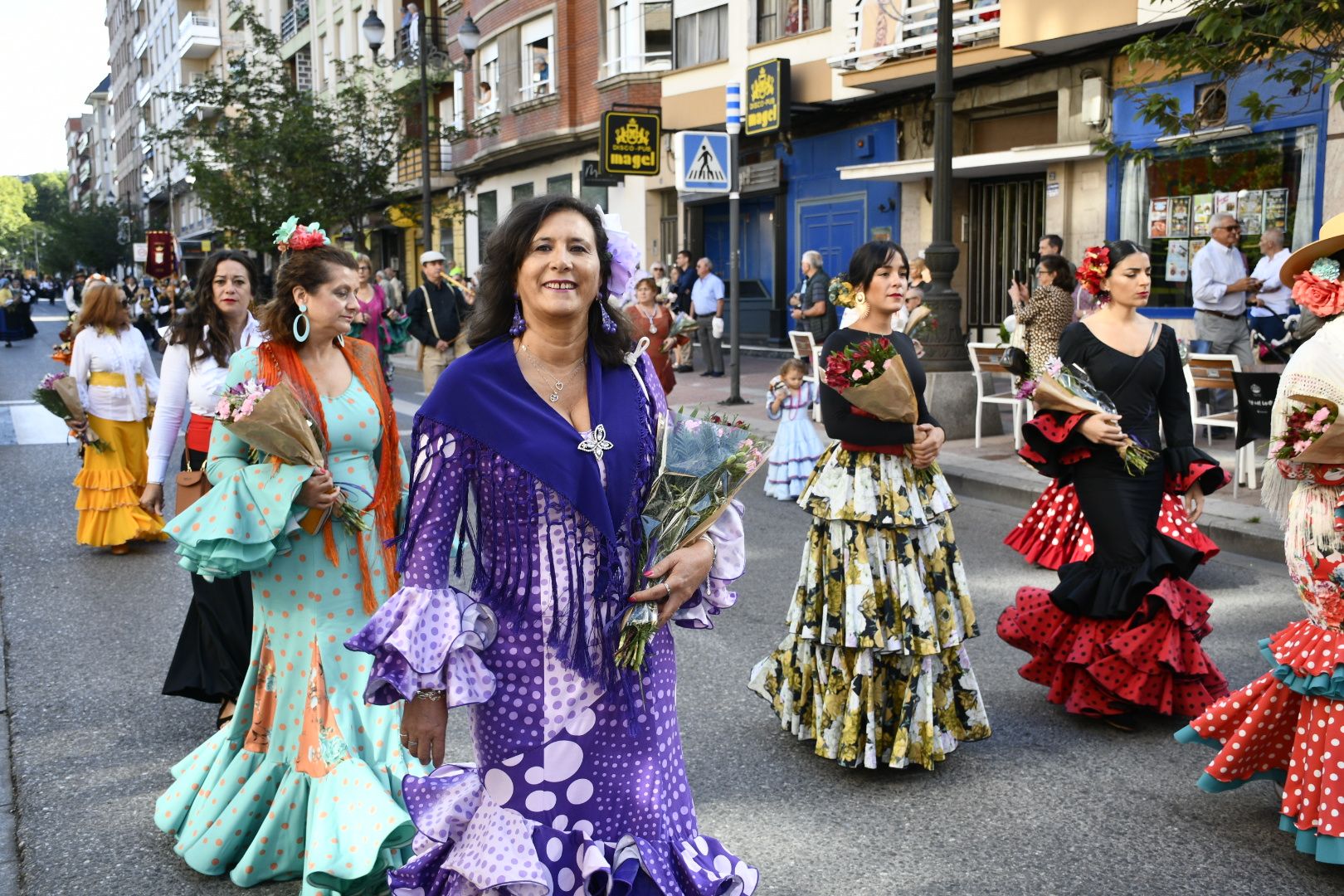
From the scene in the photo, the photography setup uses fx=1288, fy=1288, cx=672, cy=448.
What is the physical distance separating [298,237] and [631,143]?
50.7ft

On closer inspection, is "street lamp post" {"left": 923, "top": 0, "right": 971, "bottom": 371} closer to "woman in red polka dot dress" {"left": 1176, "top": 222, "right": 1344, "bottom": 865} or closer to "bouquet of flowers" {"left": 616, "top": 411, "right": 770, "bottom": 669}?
"woman in red polka dot dress" {"left": 1176, "top": 222, "right": 1344, "bottom": 865}

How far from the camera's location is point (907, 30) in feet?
61.9

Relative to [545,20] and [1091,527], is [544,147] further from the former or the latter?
[1091,527]

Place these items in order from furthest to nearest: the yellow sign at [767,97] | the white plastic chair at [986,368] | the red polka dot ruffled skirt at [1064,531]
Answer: the yellow sign at [767,97] → the white plastic chair at [986,368] → the red polka dot ruffled skirt at [1064,531]

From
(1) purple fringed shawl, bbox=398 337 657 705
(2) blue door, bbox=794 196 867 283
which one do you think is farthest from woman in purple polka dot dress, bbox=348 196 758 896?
(2) blue door, bbox=794 196 867 283

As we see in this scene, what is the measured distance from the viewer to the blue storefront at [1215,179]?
47.6 ft

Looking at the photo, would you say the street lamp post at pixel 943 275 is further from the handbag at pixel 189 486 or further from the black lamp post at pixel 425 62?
the black lamp post at pixel 425 62

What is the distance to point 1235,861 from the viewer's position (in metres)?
4.04

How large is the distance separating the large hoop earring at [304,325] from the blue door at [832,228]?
18.2 m

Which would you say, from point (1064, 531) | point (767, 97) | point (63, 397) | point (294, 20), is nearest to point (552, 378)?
point (1064, 531)

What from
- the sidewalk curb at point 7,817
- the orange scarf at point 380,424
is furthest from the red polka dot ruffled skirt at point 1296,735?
the sidewalk curb at point 7,817

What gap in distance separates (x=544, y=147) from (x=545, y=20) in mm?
2962

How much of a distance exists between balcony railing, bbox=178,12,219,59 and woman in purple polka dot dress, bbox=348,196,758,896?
224 ft

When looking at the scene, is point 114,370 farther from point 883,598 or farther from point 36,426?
point 36,426
